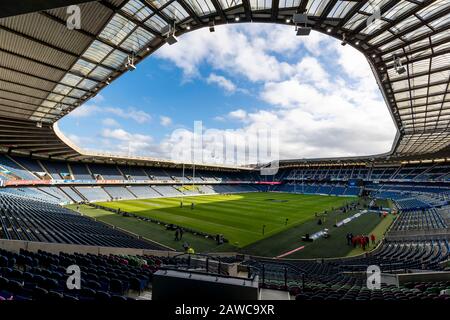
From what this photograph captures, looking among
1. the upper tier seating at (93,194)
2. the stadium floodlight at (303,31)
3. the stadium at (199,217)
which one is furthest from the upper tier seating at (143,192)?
the stadium floodlight at (303,31)

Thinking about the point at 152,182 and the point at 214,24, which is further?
the point at 152,182

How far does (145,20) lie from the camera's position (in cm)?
1220

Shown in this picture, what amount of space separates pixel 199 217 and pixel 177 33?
80.8 feet

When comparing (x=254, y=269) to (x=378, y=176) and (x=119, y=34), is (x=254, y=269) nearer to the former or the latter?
(x=119, y=34)

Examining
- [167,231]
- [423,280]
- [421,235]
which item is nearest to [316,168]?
[421,235]

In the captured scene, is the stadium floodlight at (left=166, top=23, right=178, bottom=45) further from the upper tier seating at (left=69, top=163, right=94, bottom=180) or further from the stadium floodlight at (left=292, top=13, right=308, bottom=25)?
the upper tier seating at (left=69, top=163, right=94, bottom=180)

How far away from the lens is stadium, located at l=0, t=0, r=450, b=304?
7.00 m

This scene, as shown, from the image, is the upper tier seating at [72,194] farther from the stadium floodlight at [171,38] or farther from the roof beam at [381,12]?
the roof beam at [381,12]

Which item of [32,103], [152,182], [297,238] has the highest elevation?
[32,103]

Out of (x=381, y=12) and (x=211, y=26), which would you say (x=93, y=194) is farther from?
(x=381, y=12)

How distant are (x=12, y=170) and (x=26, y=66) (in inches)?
1332

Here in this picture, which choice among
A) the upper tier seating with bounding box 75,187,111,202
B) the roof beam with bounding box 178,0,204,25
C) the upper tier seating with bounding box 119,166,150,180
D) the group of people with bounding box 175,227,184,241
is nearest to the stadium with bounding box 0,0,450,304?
the roof beam with bounding box 178,0,204,25

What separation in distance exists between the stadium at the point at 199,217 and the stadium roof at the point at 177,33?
0.26 feet

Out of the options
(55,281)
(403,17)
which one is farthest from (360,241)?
(55,281)
